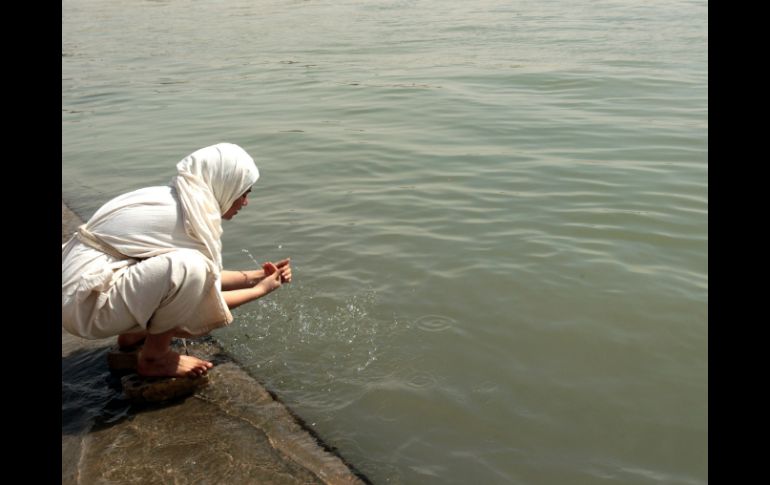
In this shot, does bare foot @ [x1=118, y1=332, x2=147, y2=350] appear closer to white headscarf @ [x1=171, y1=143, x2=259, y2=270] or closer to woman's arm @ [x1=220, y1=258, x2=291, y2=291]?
woman's arm @ [x1=220, y1=258, x2=291, y2=291]

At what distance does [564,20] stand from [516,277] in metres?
12.3

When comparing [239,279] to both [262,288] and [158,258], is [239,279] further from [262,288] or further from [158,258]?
[158,258]

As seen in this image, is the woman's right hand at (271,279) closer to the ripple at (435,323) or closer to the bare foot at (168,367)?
the bare foot at (168,367)

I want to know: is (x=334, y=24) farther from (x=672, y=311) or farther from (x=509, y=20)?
(x=672, y=311)

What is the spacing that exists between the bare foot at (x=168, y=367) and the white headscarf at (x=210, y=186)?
0.47 meters

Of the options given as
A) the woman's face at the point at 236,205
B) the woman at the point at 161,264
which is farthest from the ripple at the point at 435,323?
the woman's face at the point at 236,205

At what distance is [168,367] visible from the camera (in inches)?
137

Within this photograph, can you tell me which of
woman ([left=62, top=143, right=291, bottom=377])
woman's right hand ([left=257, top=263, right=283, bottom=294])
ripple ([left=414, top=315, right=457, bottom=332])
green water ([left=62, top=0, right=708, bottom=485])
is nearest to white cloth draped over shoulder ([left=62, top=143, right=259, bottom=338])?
woman ([left=62, top=143, right=291, bottom=377])

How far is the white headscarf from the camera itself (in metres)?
3.40

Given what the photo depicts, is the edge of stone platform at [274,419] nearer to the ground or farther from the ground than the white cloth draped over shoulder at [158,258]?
nearer to the ground

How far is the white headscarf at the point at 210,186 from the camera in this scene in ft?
11.1

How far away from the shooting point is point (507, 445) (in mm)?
3299

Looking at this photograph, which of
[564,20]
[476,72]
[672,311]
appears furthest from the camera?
[564,20]
